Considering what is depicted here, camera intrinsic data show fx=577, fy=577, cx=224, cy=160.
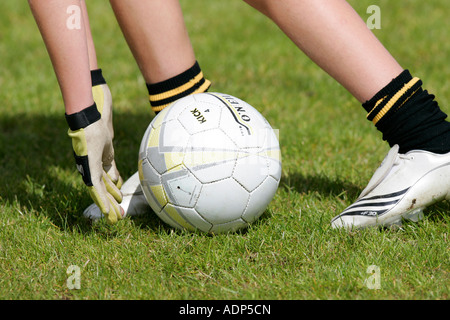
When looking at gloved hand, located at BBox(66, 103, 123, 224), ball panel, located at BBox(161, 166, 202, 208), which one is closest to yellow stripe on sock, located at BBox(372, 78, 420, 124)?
ball panel, located at BBox(161, 166, 202, 208)

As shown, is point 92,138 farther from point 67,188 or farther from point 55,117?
point 55,117

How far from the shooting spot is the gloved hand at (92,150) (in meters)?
2.64

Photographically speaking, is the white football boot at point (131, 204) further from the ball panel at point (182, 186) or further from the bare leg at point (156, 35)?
the bare leg at point (156, 35)

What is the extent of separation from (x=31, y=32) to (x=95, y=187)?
5001mm

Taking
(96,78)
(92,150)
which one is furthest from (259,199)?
(96,78)

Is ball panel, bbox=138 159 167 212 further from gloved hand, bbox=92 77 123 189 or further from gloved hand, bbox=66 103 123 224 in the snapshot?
gloved hand, bbox=92 77 123 189

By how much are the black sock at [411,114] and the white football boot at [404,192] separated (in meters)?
0.07

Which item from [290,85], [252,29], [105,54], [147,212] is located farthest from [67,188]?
[252,29]

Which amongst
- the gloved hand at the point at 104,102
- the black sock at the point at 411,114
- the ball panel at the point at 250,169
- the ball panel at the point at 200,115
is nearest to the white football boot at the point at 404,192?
the black sock at the point at 411,114

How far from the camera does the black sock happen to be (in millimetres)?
2848

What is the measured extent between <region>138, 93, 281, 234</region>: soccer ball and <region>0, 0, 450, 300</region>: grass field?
128 millimetres
